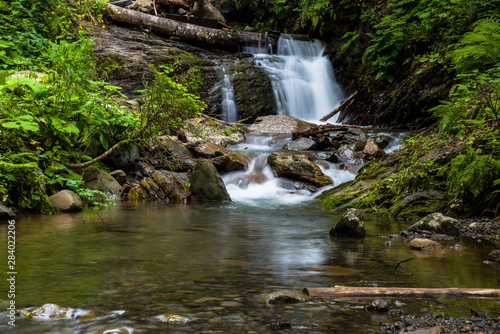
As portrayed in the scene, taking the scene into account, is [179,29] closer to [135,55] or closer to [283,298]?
[135,55]

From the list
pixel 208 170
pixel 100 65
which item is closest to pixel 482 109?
pixel 208 170

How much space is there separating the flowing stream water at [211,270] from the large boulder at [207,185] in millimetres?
1980

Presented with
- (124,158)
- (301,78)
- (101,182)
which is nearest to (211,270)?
(101,182)

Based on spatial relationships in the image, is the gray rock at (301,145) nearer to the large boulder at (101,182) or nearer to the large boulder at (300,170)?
the large boulder at (300,170)

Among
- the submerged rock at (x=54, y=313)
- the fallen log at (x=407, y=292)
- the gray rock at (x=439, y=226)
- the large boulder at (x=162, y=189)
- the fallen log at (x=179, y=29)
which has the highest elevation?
the fallen log at (x=179, y=29)

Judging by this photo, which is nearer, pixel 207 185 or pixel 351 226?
pixel 351 226

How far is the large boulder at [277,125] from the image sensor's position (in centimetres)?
1395

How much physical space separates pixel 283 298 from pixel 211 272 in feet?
2.76

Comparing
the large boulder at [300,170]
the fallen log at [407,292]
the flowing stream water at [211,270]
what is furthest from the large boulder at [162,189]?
the fallen log at [407,292]

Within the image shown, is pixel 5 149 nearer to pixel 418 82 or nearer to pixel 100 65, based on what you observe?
pixel 100 65

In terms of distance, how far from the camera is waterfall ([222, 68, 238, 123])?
15.4 meters

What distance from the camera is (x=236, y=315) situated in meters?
2.25

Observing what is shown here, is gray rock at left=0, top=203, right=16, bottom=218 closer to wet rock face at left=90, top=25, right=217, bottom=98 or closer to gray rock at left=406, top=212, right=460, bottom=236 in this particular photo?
gray rock at left=406, top=212, right=460, bottom=236

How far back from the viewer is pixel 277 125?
46.4 feet
